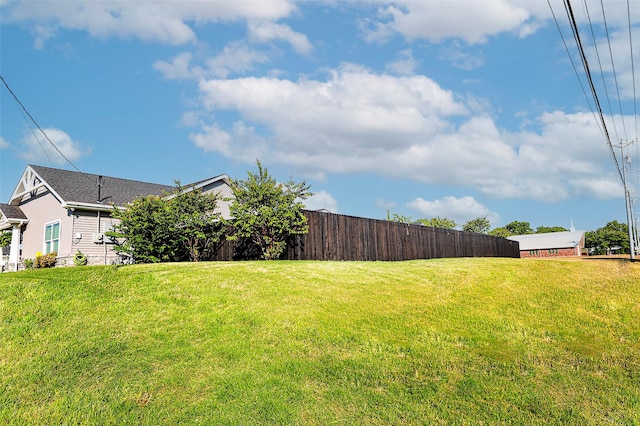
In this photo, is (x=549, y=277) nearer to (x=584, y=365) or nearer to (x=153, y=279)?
(x=584, y=365)

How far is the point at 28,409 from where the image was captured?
4.80 m

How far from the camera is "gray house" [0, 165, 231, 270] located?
57.2ft

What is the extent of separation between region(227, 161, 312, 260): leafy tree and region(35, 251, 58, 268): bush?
8.10 m

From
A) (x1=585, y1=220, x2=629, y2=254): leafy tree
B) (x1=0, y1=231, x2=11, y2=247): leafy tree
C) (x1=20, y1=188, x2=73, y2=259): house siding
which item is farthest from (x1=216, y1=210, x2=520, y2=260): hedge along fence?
(x1=585, y1=220, x2=629, y2=254): leafy tree

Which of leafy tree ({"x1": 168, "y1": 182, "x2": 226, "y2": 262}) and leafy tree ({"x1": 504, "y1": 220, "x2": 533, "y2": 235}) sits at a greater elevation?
leafy tree ({"x1": 504, "y1": 220, "x2": 533, "y2": 235})

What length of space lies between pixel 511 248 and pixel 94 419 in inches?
1565

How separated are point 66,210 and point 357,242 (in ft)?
38.7

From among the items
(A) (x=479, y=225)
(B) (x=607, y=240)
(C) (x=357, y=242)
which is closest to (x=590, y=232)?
(B) (x=607, y=240)

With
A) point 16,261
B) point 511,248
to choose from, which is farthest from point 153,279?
point 511,248

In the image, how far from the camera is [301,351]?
6.44m

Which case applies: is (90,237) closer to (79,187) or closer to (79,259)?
(79,259)

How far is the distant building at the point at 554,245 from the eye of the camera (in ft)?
216

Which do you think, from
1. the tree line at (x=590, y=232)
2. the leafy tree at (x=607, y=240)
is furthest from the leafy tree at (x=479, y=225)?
the leafy tree at (x=607, y=240)

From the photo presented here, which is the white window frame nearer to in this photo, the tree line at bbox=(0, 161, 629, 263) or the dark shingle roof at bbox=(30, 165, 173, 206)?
the dark shingle roof at bbox=(30, 165, 173, 206)
